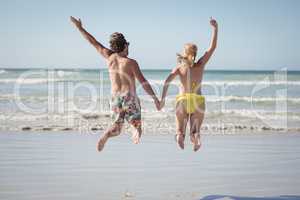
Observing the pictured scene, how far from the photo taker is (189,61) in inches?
242

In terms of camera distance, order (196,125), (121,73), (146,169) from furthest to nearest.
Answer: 1. (146,169)
2. (196,125)
3. (121,73)

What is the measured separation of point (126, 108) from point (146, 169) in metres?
1.64

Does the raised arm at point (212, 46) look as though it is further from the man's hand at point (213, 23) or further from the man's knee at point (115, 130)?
the man's knee at point (115, 130)

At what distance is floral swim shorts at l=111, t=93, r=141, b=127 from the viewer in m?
5.92

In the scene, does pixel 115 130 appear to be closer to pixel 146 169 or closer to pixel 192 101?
pixel 192 101

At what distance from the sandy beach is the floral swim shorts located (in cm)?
99

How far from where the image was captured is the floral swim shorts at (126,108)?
19.4 feet

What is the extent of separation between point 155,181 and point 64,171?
1496mm

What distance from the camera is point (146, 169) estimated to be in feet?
23.6

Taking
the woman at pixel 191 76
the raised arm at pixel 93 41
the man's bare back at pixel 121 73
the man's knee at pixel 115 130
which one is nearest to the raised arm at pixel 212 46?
the woman at pixel 191 76

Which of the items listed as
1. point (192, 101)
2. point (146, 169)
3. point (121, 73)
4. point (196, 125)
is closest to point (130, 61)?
point (121, 73)

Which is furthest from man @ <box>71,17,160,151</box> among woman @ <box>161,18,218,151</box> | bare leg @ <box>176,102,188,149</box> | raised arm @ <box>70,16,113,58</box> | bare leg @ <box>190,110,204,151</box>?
bare leg @ <box>190,110,204,151</box>

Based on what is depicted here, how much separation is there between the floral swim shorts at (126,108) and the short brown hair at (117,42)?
2.04 ft

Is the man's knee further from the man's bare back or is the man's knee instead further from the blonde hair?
the blonde hair
